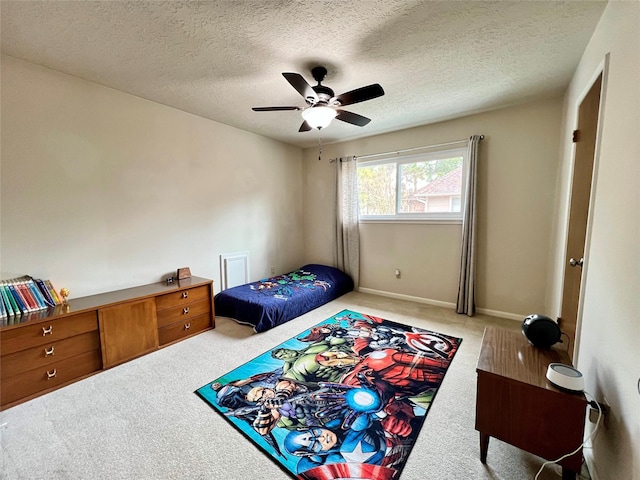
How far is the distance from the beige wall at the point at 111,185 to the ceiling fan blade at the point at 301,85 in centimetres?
190

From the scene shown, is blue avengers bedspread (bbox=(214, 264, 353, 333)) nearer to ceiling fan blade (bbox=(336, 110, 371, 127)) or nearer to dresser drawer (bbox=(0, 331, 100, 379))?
dresser drawer (bbox=(0, 331, 100, 379))

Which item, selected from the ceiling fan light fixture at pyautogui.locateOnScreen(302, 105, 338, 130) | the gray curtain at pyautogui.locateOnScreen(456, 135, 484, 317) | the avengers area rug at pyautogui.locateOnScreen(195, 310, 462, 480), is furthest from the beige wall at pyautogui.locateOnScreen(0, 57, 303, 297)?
the gray curtain at pyautogui.locateOnScreen(456, 135, 484, 317)

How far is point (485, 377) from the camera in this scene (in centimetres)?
125

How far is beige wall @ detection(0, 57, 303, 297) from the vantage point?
210 cm

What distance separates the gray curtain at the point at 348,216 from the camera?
4.25m

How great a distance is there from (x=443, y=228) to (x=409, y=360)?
1.96 m

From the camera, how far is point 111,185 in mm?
2590

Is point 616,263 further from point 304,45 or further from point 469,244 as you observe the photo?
Answer: point 304,45

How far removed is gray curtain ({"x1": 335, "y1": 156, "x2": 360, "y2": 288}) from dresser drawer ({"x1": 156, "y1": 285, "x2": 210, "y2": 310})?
2.30 meters

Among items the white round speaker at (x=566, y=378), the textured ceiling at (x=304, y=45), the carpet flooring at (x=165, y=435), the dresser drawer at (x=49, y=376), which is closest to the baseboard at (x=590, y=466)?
the carpet flooring at (x=165, y=435)

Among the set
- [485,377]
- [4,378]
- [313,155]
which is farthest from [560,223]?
[4,378]

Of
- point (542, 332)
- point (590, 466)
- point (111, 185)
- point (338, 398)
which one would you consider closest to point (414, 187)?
point (542, 332)

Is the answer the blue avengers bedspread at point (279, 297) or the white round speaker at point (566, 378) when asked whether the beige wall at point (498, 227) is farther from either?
the white round speaker at point (566, 378)

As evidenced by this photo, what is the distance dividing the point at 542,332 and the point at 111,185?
370 centimetres
